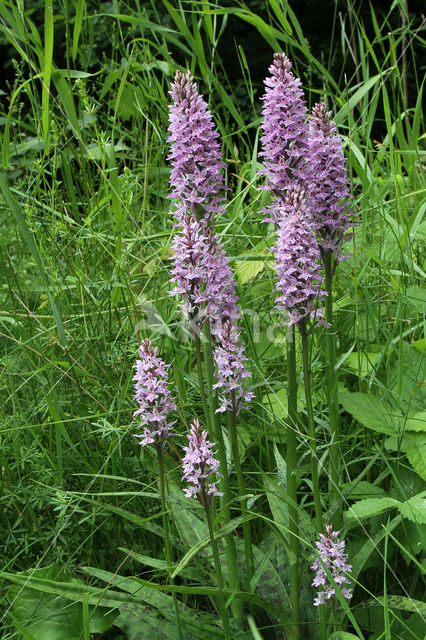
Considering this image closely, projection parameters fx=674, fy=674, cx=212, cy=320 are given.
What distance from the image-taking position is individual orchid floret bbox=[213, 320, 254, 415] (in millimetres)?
1742

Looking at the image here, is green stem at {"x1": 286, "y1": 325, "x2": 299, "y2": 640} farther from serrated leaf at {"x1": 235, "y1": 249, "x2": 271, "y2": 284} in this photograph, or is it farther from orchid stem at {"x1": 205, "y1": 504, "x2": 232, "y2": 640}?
serrated leaf at {"x1": 235, "y1": 249, "x2": 271, "y2": 284}

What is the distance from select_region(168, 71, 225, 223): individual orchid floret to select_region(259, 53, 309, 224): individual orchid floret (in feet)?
0.45

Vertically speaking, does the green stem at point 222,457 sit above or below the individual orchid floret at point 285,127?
below

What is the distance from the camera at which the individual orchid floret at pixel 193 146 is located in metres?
1.69

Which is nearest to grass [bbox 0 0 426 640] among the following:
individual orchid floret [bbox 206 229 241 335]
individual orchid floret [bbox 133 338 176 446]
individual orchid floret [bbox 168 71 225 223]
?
individual orchid floret [bbox 133 338 176 446]

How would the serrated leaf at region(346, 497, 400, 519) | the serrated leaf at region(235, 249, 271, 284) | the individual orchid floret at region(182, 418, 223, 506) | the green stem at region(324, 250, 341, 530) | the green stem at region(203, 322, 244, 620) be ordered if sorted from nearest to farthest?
the individual orchid floret at region(182, 418, 223, 506) < the serrated leaf at region(346, 497, 400, 519) < the green stem at region(203, 322, 244, 620) < the green stem at region(324, 250, 341, 530) < the serrated leaf at region(235, 249, 271, 284)

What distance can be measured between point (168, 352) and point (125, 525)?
2.29ft

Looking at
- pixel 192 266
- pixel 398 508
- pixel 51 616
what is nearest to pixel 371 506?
pixel 398 508

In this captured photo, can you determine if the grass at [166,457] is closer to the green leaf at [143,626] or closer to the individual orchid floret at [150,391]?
the green leaf at [143,626]

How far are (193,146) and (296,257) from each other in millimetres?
382

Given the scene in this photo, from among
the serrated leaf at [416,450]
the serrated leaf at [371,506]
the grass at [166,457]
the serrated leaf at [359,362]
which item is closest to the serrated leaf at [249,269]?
the grass at [166,457]

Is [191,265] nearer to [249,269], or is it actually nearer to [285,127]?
[285,127]

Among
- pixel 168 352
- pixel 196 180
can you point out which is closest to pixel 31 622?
pixel 168 352

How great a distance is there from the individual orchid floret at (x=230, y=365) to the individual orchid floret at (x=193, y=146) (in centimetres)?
33
